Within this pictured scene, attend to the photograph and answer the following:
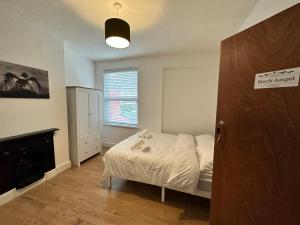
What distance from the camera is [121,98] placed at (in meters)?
4.08

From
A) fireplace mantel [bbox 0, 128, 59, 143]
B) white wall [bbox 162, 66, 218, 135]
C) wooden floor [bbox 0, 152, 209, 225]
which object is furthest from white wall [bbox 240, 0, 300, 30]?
fireplace mantel [bbox 0, 128, 59, 143]

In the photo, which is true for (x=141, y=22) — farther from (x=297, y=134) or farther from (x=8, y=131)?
(x=8, y=131)

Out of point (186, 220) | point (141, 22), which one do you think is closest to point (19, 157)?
point (186, 220)

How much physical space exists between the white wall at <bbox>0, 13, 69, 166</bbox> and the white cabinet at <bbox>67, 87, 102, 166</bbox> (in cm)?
16

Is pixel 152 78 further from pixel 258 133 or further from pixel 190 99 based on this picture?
pixel 258 133

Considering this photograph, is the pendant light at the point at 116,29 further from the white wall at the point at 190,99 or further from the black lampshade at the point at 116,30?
the white wall at the point at 190,99

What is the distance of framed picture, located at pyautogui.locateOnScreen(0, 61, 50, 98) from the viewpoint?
192cm

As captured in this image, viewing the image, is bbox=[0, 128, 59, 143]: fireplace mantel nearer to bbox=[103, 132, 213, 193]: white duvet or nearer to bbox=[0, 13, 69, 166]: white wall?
bbox=[0, 13, 69, 166]: white wall

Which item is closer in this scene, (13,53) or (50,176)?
(13,53)

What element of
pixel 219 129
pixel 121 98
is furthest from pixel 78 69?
pixel 219 129

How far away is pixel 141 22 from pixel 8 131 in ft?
7.86

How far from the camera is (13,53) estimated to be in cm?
202

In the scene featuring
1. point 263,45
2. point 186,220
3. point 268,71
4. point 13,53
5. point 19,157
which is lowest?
point 186,220

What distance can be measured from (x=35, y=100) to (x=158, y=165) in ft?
7.13
